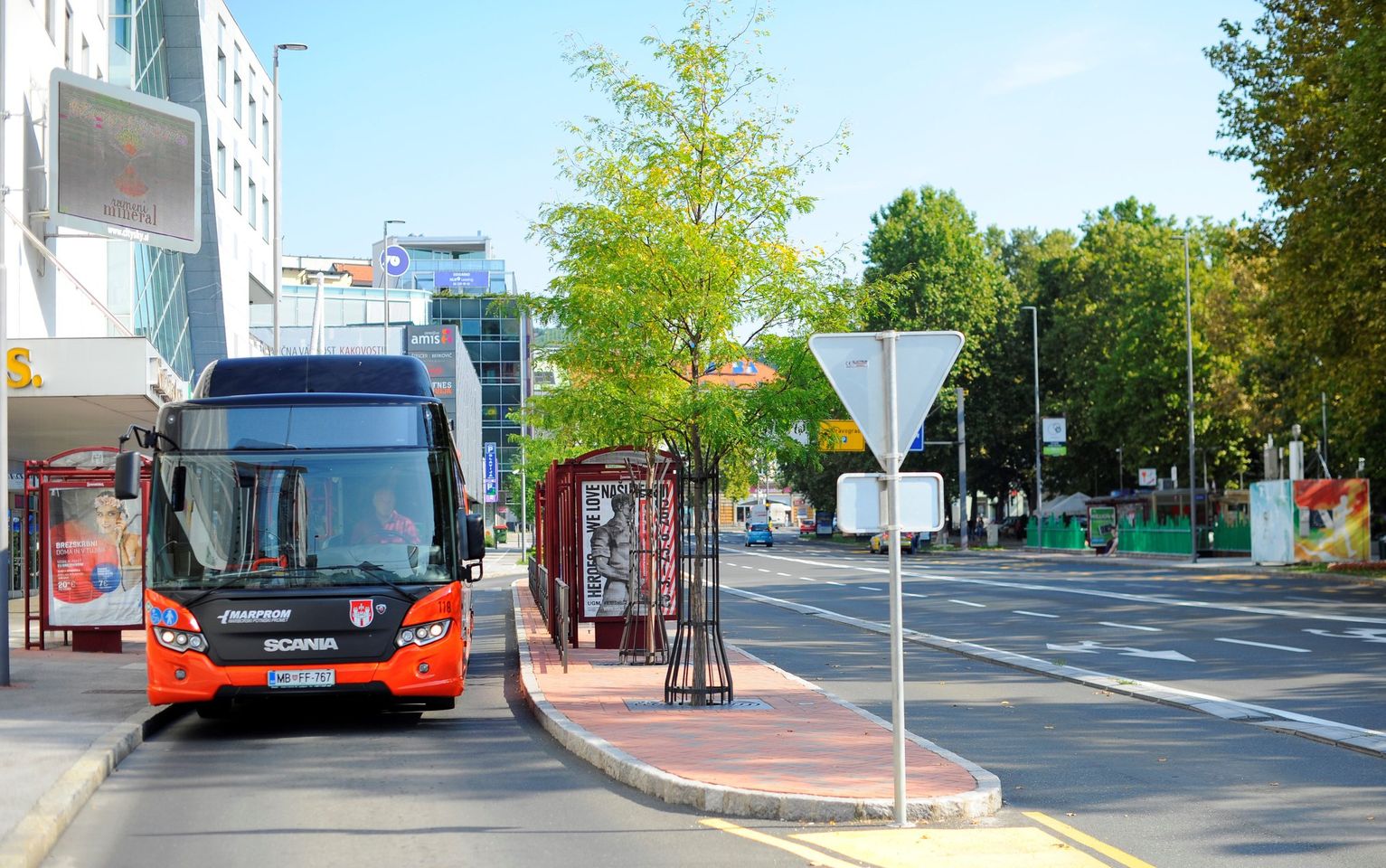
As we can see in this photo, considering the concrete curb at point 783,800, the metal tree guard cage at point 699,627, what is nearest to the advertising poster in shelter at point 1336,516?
the metal tree guard cage at point 699,627

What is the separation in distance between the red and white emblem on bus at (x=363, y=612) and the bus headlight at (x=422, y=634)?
276 millimetres

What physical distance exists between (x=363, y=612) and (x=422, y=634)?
20.8 inches

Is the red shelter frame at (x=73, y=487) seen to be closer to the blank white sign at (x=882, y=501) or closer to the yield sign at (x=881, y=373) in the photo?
the yield sign at (x=881, y=373)

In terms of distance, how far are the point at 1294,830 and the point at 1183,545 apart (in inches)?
1967

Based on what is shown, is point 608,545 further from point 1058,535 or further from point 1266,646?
point 1058,535

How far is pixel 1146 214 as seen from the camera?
86.9 meters

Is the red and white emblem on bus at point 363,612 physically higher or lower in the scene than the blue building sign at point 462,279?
lower

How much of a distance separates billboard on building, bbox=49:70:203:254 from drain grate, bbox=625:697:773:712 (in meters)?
16.0

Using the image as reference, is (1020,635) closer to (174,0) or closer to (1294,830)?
(1294,830)

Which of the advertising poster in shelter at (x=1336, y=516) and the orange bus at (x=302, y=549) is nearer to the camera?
the orange bus at (x=302, y=549)

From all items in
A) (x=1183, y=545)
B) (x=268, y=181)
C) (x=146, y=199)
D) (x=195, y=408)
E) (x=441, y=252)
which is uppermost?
(x=441, y=252)

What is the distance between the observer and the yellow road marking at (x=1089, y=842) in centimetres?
742

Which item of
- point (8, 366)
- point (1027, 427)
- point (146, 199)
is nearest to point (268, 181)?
point (146, 199)

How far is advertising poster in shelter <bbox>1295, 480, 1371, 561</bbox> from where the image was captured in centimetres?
4197
